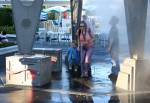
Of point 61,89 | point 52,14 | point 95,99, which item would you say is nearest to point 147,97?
point 95,99

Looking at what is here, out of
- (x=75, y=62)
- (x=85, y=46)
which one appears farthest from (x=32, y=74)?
(x=75, y=62)

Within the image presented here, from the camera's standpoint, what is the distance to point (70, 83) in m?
14.6

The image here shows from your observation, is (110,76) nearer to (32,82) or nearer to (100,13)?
(32,82)

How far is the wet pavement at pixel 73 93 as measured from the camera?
12062 mm

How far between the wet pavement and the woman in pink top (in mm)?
437

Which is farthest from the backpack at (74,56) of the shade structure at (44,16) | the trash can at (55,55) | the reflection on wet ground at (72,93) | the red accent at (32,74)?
the shade structure at (44,16)

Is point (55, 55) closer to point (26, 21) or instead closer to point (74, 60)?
point (74, 60)

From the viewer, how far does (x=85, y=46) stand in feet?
51.4

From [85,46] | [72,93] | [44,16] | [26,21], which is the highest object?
[26,21]

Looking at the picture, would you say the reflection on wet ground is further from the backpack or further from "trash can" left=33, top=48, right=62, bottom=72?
"trash can" left=33, top=48, right=62, bottom=72

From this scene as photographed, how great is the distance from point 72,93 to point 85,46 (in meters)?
3.04

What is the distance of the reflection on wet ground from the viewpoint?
12.1 m

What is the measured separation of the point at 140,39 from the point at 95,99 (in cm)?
241

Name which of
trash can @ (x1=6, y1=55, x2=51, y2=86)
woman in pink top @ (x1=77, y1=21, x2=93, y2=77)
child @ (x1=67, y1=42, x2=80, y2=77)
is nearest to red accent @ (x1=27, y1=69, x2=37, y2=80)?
trash can @ (x1=6, y1=55, x2=51, y2=86)
